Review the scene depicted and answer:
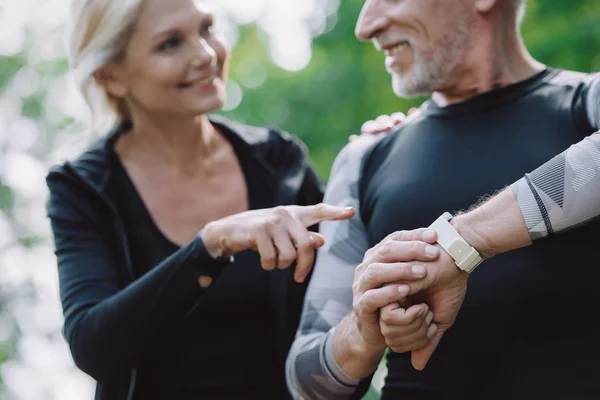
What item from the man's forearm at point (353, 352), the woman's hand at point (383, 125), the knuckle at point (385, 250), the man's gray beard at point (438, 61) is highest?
the man's gray beard at point (438, 61)

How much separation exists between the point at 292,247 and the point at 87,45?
4.30 ft

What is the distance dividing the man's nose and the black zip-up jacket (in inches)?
22.1

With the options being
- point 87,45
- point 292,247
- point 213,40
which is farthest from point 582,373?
point 87,45

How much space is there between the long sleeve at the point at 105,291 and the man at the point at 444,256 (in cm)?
37

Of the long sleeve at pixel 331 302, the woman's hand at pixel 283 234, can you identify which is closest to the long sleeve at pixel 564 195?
the woman's hand at pixel 283 234

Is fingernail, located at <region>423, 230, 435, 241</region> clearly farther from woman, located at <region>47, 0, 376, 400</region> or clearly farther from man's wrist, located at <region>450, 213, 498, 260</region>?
woman, located at <region>47, 0, 376, 400</region>

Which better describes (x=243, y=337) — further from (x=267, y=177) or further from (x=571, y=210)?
(x=571, y=210)

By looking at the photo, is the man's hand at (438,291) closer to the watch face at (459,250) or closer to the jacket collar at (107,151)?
the watch face at (459,250)

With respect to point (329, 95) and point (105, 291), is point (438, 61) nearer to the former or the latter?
point (105, 291)

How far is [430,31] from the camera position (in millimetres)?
2885

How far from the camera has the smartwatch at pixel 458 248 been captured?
7.43 ft

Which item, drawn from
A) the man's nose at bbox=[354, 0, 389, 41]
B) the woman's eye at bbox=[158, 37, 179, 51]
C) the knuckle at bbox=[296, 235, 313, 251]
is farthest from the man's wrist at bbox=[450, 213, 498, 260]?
the woman's eye at bbox=[158, 37, 179, 51]

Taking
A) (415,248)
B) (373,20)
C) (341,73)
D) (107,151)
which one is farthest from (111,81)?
(341,73)

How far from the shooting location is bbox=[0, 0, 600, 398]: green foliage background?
7824 millimetres
